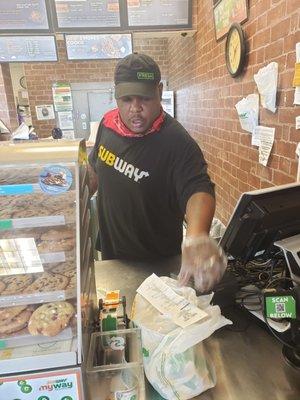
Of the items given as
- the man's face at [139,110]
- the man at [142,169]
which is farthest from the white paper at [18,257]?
the man's face at [139,110]

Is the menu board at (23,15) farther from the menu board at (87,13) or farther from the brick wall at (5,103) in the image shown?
the brick wall at (5,103)

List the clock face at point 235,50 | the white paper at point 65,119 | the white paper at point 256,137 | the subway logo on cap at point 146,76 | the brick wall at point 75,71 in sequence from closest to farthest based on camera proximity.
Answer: the subway logo on cap at point 146,76, the white paper at point 256,137, the clock face at point 235,50, the brick wall at point 75,71, the white paper at point 65,119

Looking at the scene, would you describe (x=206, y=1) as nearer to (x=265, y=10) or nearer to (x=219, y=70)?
(x=219, y=70)

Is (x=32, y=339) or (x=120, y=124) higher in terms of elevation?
(x=120, y=124)

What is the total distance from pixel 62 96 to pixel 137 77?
432cm

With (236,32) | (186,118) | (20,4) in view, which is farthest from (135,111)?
(186,118)

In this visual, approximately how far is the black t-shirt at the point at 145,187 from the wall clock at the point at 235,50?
0.84 m

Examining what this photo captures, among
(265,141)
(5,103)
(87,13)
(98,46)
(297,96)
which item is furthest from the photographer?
(5,103)

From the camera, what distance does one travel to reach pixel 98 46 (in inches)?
132

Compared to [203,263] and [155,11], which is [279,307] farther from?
[155,11]

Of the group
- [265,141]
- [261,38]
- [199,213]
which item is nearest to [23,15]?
[261,38]

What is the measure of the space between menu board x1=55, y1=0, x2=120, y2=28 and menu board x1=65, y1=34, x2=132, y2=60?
0.17 meters

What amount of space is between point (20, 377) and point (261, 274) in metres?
0.77

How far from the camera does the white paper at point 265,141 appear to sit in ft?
5.94
